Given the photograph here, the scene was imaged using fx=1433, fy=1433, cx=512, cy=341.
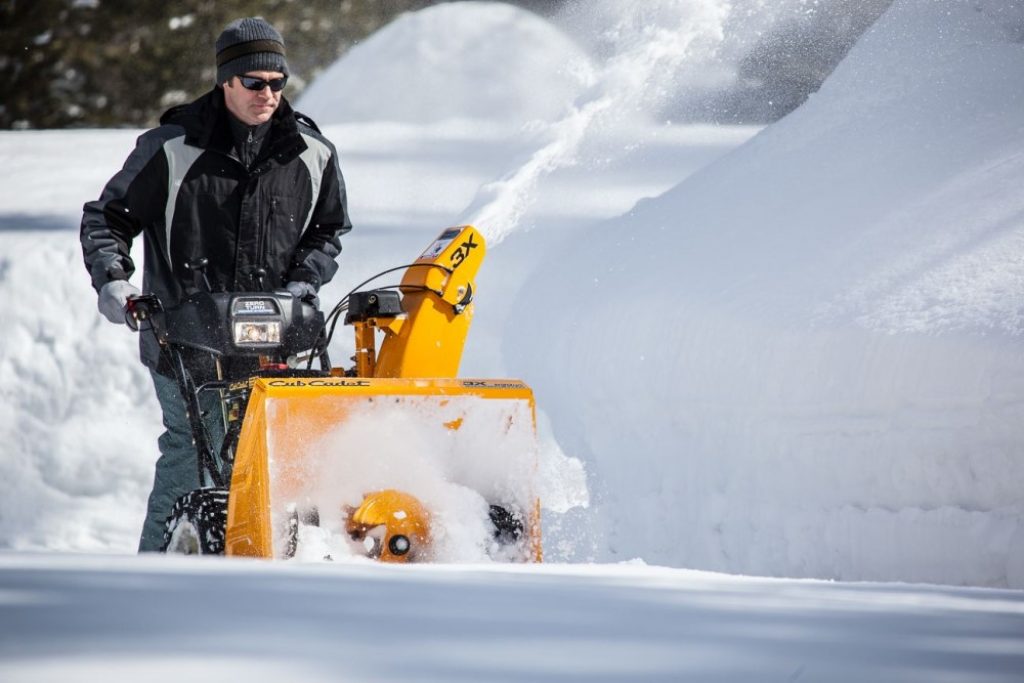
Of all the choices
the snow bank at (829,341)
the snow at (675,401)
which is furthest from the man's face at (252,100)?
the snow bank at (829,341)

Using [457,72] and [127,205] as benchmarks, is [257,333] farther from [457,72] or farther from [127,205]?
[457,72]

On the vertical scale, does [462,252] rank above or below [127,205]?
below

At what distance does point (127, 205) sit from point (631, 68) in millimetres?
6275

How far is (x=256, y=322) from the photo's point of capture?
3486mm

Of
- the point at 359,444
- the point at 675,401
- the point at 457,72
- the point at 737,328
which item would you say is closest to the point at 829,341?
the point at 737,328

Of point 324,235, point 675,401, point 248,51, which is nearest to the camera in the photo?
point 248,51

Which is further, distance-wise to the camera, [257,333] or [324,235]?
[324,235]

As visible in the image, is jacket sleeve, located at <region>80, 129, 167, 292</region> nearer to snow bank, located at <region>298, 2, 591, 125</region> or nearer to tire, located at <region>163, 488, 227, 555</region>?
tire, located at <region>163, 488, 227, 555</region>

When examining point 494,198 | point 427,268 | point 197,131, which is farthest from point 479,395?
point 494,198

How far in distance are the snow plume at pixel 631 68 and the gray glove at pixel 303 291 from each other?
15.0ft

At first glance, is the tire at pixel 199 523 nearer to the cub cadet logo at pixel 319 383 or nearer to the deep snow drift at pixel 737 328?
the cub cadet logo at pixel 319 383

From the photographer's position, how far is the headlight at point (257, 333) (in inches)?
136

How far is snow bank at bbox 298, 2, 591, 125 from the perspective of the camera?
36.1 ft

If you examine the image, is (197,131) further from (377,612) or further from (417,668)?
(417,668)
